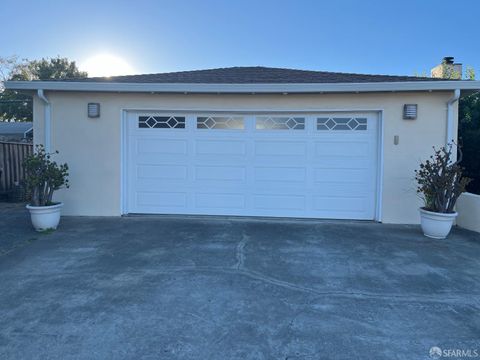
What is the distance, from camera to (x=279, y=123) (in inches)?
275

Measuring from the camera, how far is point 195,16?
9359mm

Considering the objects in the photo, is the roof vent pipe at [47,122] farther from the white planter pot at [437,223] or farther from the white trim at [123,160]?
the white planter pot at [437,223]

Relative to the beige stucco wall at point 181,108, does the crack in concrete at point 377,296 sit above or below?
below

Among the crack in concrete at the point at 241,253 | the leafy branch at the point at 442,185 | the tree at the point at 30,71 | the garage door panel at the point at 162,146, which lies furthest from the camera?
the tree at the point at 30,71

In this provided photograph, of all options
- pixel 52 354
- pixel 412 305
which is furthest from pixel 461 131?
pixel 52 354

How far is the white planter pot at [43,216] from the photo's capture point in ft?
19.0

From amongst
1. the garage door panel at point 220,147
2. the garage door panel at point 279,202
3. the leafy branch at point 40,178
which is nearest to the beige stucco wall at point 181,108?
the garage door panel at point 220,147

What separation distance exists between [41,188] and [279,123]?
4.66 m

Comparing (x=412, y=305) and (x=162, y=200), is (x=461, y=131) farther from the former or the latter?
(x=162, y=200)

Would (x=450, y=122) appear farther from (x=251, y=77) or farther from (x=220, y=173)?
(x=220, y=173)

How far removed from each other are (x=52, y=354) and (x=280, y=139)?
5.48 meters

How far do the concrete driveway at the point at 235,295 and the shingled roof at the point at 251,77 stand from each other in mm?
3269

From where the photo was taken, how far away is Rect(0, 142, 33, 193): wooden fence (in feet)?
30.4

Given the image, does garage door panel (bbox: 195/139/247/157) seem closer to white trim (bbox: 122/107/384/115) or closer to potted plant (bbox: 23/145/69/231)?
white trim (bbox: 122/107/384/115)
